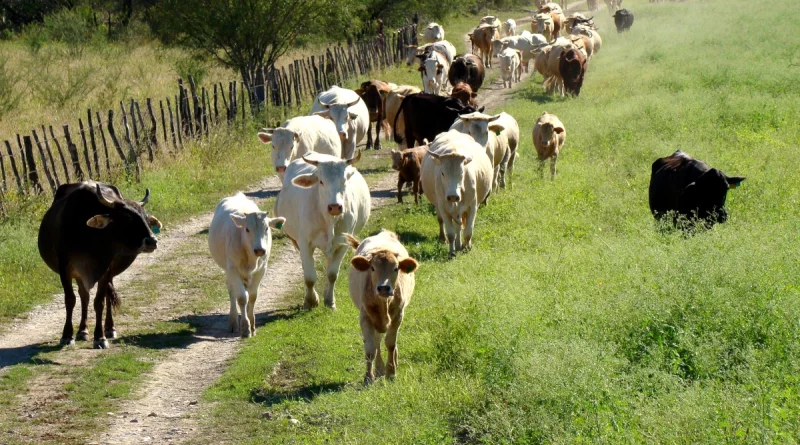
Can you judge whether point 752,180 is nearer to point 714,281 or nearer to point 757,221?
point 757,221

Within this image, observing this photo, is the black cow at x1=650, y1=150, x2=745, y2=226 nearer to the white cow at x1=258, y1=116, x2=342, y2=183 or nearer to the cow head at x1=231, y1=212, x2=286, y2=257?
the cow head at x1=231, y1=212, x2=286, y2=257

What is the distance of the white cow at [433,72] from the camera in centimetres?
2762

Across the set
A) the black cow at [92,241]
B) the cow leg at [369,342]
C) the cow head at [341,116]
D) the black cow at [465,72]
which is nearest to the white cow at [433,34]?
the black cow at [465,72]

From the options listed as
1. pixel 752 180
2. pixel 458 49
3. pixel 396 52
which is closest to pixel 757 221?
pixel 752 180

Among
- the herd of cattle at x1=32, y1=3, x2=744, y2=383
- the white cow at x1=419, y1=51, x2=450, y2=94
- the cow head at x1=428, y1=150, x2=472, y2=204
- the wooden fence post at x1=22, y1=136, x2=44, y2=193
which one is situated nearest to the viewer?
the herd of cattle at x1=32, y1=3, x2=744, y2=383

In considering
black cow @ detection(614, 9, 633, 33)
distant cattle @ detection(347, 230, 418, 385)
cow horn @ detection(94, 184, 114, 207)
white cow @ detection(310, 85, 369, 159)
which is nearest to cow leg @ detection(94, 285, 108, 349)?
cow horn @ detection(94, 184, 114, 207)

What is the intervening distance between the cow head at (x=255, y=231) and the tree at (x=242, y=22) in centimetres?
1510

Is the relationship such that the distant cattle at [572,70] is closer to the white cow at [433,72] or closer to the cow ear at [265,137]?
the white cow at [433,72]

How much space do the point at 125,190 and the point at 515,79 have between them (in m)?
19.4

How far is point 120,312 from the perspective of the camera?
37.3ft

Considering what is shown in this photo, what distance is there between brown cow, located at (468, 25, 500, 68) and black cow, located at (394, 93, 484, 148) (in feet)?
59.3

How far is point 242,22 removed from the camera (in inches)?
1018

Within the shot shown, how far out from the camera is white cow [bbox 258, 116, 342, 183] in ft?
52.4

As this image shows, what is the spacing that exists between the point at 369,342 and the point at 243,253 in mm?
2372
